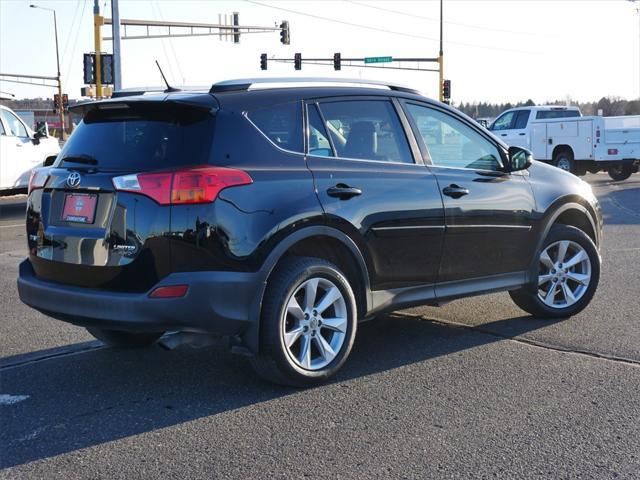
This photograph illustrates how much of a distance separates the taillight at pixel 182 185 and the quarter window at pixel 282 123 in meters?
0.53

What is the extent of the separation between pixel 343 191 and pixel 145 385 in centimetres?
169

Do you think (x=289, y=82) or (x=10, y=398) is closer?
(x=10, y=398)

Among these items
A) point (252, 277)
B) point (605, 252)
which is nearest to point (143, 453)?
point (252, 277)

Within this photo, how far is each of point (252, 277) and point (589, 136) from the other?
20766 millimetres

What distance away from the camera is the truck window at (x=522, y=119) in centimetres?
2517

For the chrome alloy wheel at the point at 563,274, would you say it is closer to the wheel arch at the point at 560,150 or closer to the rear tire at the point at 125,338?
the rear tire at the point at 125,338

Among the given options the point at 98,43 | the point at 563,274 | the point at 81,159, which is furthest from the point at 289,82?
the point at 98,43

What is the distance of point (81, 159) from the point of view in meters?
4.96

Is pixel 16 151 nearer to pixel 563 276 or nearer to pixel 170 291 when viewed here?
pixel 563 276

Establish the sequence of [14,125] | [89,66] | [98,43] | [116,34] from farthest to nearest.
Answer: [116,34] → [98,43] → [89,66] → [14,125]

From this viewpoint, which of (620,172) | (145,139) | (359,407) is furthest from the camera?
(620,172)

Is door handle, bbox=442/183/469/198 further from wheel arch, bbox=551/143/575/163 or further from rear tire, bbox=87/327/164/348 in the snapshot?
wheel arch, bbox=551/143/575/163

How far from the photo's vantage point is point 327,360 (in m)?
5.00

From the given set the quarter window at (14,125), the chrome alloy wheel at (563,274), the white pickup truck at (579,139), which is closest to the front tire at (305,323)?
the chrome alloy wheel at (563,274)
